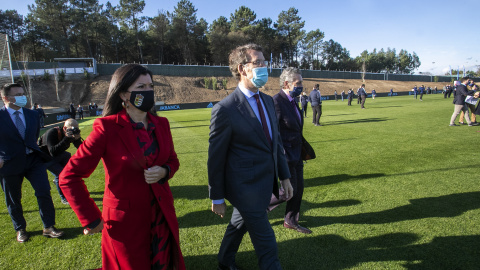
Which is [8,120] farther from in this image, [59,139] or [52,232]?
[52,232]

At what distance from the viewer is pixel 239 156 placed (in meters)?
2.16

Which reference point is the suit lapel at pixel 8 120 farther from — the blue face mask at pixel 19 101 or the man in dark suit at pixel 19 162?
the blue face mask at pixel 19 101

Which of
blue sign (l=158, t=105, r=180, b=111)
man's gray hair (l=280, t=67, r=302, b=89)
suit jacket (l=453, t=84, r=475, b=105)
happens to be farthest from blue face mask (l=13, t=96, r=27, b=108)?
blue sign (l=158, t=105, r=180, b=111)

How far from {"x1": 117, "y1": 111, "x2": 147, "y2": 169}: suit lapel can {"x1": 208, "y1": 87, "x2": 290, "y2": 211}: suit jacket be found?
543mm

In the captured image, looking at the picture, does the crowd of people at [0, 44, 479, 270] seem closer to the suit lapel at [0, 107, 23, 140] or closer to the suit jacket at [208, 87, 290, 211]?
the suit jacket at [208, 87, 290, 211]

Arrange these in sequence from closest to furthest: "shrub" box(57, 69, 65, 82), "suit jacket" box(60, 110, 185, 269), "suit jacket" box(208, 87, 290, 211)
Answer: "suit jacket" box(60, 110, 185, 269) → "suit jacket" box(208, 87, 290, 211) → "shrub" box(57, 69, 65, 82)

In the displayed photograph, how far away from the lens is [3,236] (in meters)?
3.77

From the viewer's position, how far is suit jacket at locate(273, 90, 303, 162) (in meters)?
3.45

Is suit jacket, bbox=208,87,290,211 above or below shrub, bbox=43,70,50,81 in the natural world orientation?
below

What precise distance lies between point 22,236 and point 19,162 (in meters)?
1.03

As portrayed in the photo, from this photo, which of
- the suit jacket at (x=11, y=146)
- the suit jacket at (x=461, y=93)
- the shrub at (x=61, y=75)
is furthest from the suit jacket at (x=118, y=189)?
the shrub at (x=61, y=75)

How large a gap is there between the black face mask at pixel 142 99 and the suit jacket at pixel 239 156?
1.65 ft

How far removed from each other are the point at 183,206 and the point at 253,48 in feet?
10.5

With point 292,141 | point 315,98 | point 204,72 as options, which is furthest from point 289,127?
point 204,72
